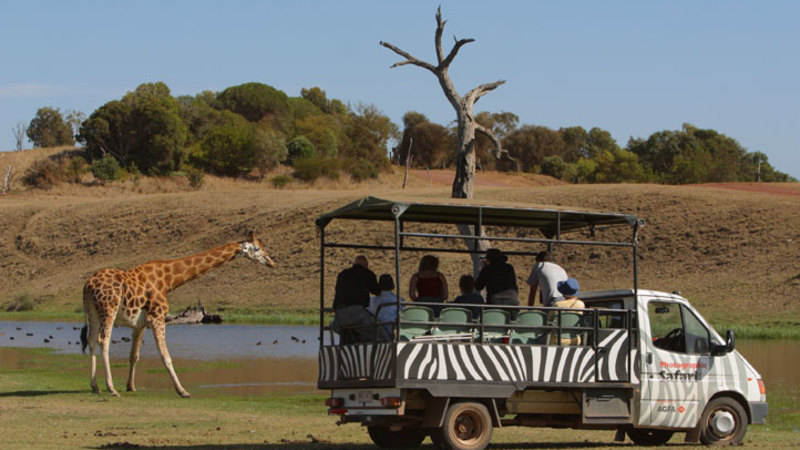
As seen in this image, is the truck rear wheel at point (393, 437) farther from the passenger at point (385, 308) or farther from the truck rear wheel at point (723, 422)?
the truck rear wheel at point (723, 422)

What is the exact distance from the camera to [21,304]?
5869 cm

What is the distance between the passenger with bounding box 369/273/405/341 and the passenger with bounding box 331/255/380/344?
5.5 inches

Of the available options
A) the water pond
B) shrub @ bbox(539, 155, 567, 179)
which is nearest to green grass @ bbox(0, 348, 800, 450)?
the water pond

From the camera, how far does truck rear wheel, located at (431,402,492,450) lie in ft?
43.3

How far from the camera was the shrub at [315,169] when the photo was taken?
95.9 m

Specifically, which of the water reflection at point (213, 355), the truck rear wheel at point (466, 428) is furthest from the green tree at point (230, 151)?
the truck rear wheel at point (466, 428)

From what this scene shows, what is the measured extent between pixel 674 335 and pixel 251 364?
1691 centimetres

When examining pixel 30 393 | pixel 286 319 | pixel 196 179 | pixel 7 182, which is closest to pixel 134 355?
pixel 30 393

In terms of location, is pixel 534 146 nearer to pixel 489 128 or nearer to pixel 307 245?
pixel 489 128

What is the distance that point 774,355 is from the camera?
3094 centimetres

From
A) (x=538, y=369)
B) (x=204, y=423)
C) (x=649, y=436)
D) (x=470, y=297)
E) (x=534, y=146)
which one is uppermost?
(x=534, y=146)

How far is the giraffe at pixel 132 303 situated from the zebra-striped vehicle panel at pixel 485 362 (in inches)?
345

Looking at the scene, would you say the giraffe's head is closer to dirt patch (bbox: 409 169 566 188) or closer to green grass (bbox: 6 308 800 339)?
green grass (bbox: 6 308 800 339)

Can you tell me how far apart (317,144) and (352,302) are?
102m
